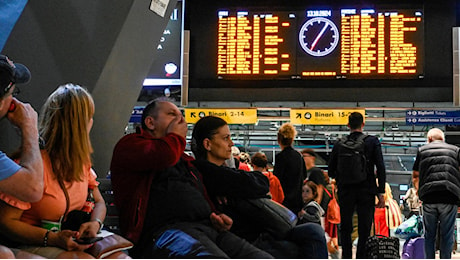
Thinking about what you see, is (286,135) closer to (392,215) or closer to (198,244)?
(198,244)

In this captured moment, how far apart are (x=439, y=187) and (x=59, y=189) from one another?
495 centimetres

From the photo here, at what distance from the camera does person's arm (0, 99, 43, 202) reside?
2146mm

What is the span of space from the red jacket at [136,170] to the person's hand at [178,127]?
12cm

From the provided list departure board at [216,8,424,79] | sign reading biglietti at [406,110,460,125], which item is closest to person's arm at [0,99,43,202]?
departure board at [216,8,424,79]

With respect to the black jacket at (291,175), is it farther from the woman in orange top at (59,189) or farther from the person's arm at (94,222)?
the woman in orange top at (59,189)

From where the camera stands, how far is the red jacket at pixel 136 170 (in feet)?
9.66

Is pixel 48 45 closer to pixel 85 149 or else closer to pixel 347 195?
pixel 85 149

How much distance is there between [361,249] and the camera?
623 cm

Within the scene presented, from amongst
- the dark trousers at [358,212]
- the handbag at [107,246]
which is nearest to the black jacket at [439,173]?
the dark trousers at [358,212]

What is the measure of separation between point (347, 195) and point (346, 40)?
4.58 metres

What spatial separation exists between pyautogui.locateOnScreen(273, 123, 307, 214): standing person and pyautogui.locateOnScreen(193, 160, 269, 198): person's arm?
2.72 metres

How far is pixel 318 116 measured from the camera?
12.5 metres

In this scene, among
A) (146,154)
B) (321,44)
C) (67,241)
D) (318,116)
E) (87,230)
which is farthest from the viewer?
(318,116)

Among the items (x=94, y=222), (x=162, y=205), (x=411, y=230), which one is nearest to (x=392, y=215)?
(x=411, y=230)
